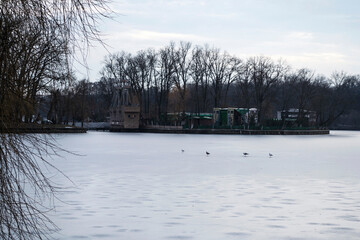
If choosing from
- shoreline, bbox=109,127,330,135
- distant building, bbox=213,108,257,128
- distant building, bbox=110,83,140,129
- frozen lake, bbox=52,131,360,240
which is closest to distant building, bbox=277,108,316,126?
shoreline, bbox=109,127,330,135

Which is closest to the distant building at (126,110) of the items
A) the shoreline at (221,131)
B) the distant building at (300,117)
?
the shoreline at (221,131)

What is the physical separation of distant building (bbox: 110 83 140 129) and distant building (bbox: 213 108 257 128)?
16.0 metres

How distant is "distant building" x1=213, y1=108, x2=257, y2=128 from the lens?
364 feet

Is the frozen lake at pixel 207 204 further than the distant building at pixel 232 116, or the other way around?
the distant building at pixel 232 116

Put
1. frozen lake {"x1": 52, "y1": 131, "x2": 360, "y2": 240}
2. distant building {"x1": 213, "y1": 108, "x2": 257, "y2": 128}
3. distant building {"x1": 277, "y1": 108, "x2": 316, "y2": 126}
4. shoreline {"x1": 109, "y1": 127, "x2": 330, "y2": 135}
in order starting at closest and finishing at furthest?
frozen lake {"x1": 52, "y1": 131, "x2": 360, "y2": 240} < shoreline {"x1": 109, "y1": 127, "x2": 330, "y2": 135} < distant building {"x1": 213, "y1": 108, "x2": 257, "y2": 128} < distant building {"x1": 277, "y1": 108, "x2": 316, "y2": 126}

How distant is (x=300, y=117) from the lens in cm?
11931

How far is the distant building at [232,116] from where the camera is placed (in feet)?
364

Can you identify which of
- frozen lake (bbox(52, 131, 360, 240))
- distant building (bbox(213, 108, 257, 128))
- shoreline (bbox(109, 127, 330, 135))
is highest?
distant building (bbox(213, 108, 257, 128))

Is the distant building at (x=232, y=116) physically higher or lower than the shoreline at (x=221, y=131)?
higher

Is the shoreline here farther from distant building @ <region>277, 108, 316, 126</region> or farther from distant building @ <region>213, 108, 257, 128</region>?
distant building @ <region>277, 108, 316, 126</region>

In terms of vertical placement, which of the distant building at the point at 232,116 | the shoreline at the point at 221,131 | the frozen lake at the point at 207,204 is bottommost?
the frozen lake at the point at 207,204

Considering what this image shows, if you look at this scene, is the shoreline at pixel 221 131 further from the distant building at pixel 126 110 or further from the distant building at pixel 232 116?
the distant building at pixel 232 116

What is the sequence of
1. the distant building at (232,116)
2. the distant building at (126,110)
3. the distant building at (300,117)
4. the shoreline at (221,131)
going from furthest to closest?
1. the distant building at (300,117)
2. the distant building at (126,110)
3. the distant building at (232,116)
4. the shoreline at (221,131)

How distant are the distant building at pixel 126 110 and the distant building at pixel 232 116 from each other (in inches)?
630
